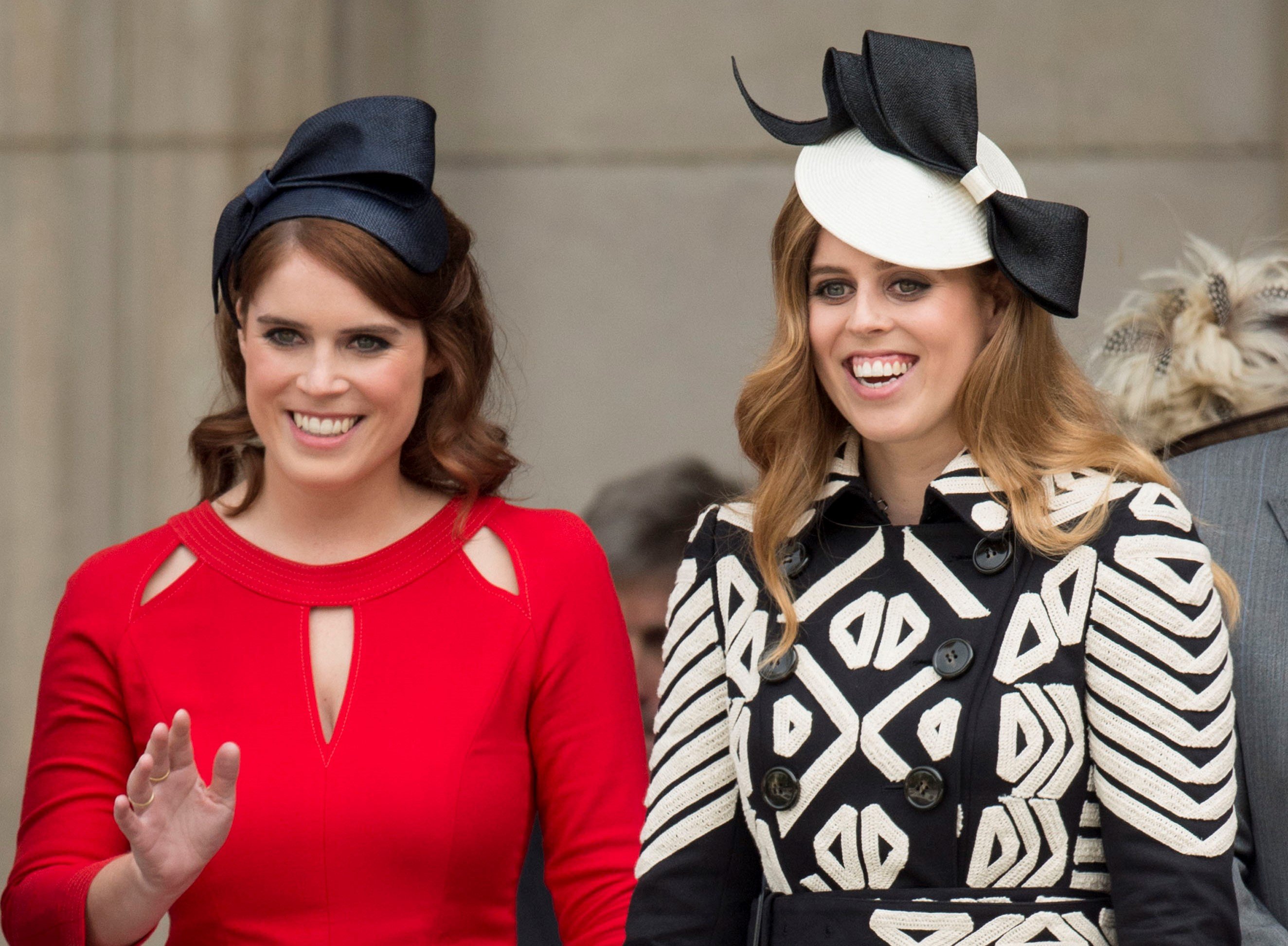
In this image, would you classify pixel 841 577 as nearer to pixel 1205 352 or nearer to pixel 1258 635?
pixel 1258 635

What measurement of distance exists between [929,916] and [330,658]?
1.10 m

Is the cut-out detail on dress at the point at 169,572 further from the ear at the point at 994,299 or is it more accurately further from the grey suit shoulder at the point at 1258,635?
the grey suit shoulder at the point at 1258,635

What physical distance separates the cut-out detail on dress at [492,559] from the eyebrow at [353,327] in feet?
1.23

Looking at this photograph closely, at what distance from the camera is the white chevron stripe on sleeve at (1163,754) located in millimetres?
1816

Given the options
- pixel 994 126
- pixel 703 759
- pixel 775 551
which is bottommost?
pixel 703 759

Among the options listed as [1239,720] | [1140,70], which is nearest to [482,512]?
[1239,720]

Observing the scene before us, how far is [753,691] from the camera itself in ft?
6.73

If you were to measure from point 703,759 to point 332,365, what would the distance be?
0.84m

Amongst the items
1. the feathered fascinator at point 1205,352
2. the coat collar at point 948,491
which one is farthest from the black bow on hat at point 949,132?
→ the feathered fascinator at point 1205,352

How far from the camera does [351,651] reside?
104 inches

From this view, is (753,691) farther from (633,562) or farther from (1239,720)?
(633,562)

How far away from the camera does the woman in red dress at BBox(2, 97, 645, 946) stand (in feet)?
8.14

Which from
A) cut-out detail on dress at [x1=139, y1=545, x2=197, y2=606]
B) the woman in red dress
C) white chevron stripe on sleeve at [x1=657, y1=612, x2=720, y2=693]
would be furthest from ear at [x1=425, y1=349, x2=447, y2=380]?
white chevron stripe on sleeve at [x1=657, y1=612, x2=720, y2=693]

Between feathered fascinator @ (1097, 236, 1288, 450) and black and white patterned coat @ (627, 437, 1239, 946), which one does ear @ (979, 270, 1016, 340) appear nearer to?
black and white patterned coat @ (627, 437, 1239, 946)
